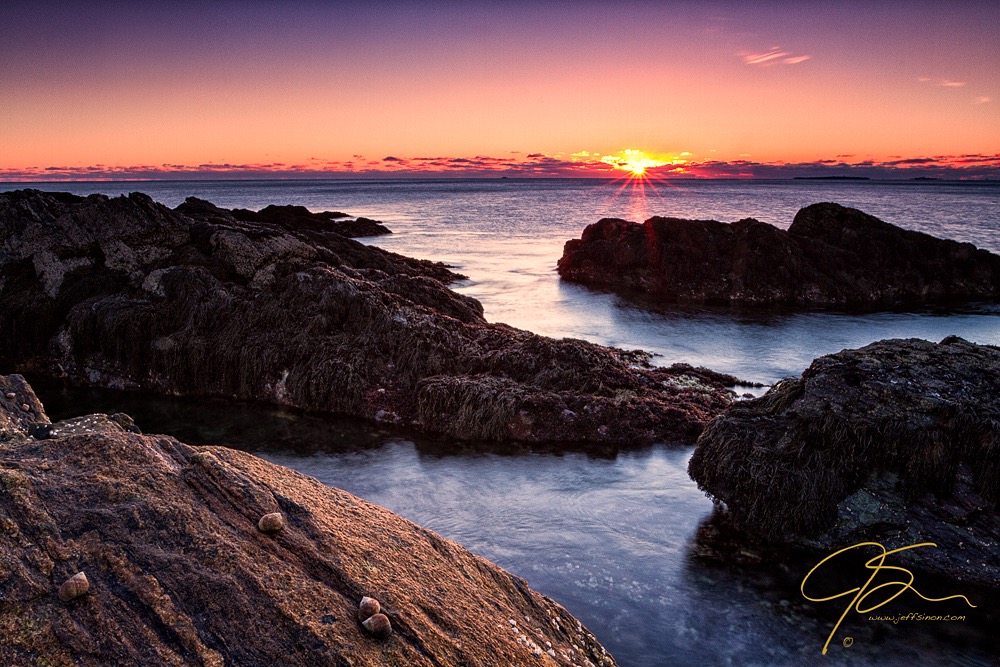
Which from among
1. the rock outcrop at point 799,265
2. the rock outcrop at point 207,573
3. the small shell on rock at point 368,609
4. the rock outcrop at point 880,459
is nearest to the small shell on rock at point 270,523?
the rock outcrop at point 207,573

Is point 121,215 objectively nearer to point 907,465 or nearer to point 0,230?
point 0,230

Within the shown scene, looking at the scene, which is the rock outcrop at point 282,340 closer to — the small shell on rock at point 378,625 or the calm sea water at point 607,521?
the calm sea water at point 607,521

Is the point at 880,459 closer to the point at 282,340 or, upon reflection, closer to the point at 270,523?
the point at 270,523

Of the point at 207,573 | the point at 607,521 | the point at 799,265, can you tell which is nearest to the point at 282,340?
the point at 607,521

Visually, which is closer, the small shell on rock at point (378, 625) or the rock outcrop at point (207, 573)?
the rock outcrop at point (207, 573)

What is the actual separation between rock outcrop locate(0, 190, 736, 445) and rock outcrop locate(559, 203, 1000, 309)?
11.6 metres

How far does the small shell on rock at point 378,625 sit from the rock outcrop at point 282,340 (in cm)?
734

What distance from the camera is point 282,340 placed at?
13320 mm

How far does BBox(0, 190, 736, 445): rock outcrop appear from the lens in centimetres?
1148

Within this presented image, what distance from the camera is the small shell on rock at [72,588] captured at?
3.10 m

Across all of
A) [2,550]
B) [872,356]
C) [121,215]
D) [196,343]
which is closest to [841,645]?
[872,356]

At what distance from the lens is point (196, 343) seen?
13453 mm
